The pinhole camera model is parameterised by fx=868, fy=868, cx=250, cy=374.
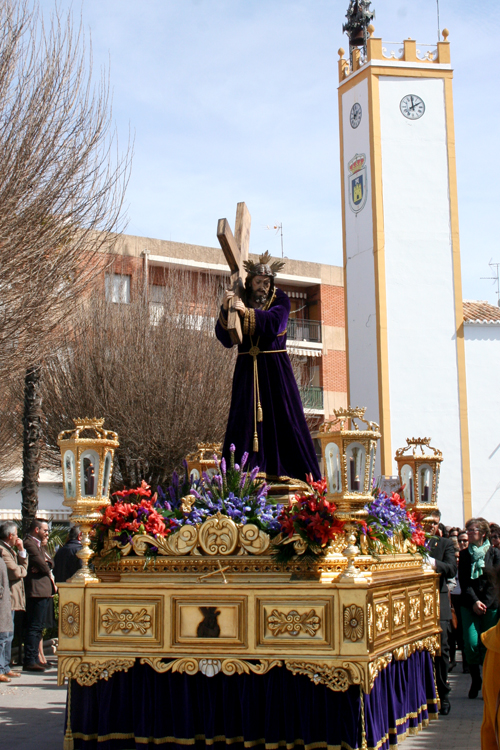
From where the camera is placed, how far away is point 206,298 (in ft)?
69.6

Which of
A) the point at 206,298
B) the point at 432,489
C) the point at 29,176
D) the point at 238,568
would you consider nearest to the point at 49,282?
the point at 29,176

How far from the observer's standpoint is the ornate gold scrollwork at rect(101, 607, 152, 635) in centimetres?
605

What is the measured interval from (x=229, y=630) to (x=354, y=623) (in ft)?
2.82

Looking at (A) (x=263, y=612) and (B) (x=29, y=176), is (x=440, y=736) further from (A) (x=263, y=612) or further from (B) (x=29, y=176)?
(B) (x=29, y=176)

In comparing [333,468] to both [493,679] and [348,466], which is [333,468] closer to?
[348,466]

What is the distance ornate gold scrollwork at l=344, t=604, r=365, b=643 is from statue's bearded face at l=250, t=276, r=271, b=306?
293 cm

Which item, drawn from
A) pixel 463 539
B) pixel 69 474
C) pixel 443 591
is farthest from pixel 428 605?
pixel 463 539

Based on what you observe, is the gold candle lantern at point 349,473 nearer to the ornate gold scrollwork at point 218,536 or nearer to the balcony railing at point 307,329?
the ornate gold scrollwork at point 218,536

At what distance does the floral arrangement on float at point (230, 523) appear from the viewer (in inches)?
233

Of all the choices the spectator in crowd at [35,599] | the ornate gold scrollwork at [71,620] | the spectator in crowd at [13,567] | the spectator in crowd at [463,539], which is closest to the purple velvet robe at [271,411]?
the ornate gold scrollwork at [71,620]

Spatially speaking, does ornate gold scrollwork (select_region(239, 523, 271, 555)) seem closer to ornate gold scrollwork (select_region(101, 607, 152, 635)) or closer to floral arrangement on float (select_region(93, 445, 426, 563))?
floral arrangement on float (select_region(93, 445, 426, 563))

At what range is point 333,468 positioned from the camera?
19.4 ft

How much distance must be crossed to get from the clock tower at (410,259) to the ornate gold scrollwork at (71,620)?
20291 mm

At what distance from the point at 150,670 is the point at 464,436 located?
2152 centimetres
